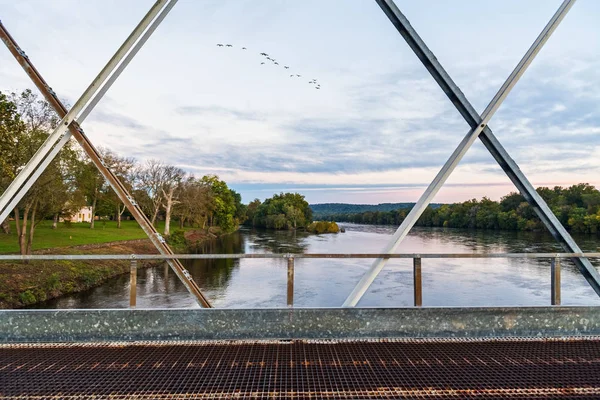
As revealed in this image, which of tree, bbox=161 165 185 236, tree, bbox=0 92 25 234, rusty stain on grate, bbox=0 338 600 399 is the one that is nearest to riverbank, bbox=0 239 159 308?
tree, bbox=0 92 25 234

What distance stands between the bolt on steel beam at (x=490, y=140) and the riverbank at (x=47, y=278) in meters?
20.8

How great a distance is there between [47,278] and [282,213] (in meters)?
71.1

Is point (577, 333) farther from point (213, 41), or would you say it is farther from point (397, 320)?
point (213, 41)

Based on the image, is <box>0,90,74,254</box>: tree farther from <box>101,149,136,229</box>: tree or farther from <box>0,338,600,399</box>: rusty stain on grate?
<box>0,338,600,399</box>: rusty stain on grate

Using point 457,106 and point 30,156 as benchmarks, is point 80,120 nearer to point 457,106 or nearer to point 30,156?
point 457,106

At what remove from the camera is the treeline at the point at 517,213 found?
53.8 meters

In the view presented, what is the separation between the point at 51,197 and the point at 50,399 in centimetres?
2348

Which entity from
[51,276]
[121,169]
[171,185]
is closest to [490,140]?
[51,276]

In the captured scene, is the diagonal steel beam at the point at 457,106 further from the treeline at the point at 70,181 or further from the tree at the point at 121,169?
the tree at the point at 121,169

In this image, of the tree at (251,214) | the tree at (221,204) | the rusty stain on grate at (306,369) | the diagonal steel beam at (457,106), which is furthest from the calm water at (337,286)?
the tree at (251,214)

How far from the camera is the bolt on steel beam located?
405 centimetres

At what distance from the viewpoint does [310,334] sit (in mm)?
4109

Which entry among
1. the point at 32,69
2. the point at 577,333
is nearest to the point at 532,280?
the point at 577,333

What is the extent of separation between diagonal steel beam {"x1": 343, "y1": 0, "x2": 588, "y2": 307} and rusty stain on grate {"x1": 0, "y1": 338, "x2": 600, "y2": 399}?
24.9 inches
